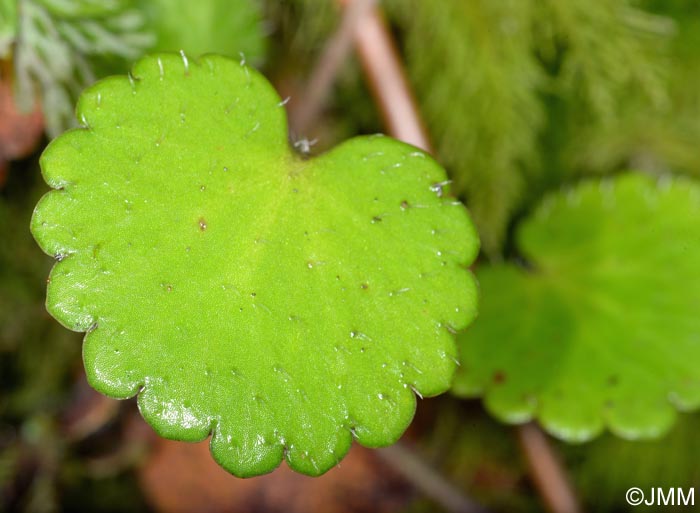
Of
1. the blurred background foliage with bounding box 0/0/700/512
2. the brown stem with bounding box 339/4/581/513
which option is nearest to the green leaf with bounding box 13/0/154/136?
the blurred background foliage with bounding box 0/0/700/512

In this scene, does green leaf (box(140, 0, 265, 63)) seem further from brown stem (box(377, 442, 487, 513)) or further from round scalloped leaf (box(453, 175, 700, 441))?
brown stem (box(377, 442, 487, 513))

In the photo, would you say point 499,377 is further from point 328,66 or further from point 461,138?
point 328,66

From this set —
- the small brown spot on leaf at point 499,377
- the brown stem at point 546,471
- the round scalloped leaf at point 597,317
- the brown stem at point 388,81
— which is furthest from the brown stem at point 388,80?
the brown stem at point 546,471

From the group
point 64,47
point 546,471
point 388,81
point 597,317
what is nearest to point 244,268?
point 64,47

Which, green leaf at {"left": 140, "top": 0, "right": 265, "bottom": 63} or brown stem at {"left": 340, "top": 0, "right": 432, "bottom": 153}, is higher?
green leaf at {"left": 140, "top": 0, "right": 265, "bottom": 63}

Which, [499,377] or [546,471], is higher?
[499,377]

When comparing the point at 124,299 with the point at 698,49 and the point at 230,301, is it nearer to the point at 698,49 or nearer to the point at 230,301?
the point at 230,301
